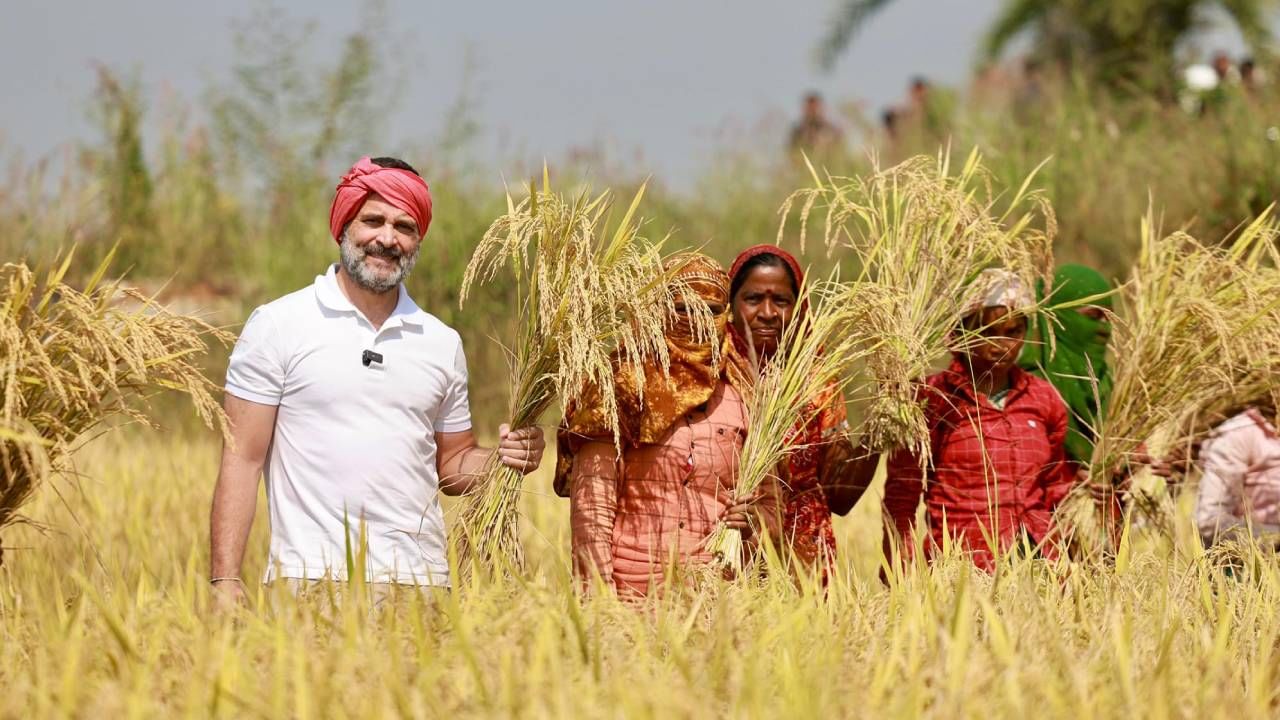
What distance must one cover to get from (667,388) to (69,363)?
1474 millimetres

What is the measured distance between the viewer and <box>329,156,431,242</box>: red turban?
3719 mm

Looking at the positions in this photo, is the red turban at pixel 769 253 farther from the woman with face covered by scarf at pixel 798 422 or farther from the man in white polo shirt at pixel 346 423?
the man in white polo shirt at pixel 346 423

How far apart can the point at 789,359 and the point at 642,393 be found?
0.40m

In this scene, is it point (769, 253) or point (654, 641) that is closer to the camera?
point (654, 641)

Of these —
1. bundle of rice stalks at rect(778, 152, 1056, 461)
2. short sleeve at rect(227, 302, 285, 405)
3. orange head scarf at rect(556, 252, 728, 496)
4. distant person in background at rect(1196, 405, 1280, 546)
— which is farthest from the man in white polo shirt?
distant person in background at rect(1196, 405, 1280, 546)

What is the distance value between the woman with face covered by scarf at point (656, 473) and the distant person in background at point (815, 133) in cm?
821

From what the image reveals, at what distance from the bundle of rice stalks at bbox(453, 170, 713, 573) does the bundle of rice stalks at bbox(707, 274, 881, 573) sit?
241mm

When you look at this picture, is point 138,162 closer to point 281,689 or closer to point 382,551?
point 382,551

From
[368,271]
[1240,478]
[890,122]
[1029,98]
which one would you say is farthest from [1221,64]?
[368,271]

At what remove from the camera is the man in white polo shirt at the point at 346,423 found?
11.6 ft

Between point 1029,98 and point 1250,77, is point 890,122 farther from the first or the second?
point 1250,77

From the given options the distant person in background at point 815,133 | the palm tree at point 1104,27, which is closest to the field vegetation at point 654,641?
the distant person in background at point 815,133

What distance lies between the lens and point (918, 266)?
13.6 ft

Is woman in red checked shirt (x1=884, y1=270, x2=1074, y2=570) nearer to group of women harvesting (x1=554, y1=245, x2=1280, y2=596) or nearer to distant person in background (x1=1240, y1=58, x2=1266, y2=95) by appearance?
group of women harvesting (x1=554, y1=245, x2=1280, y2=596)
